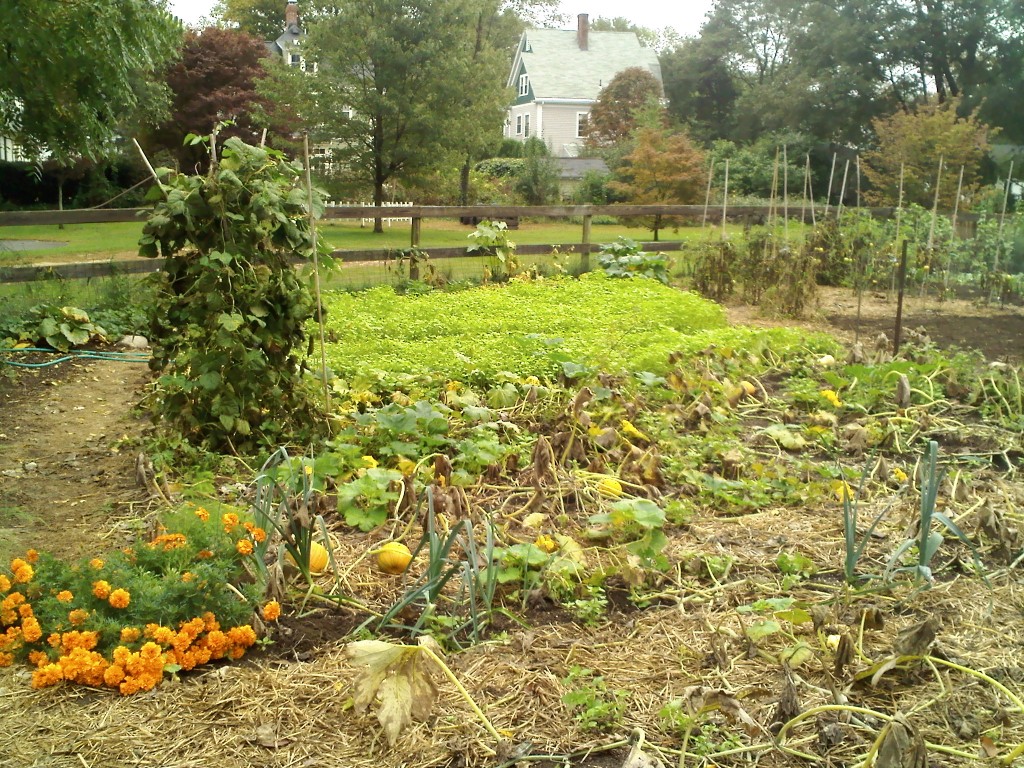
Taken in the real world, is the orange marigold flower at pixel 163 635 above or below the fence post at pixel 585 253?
below

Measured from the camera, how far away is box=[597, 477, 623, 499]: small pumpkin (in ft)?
13.0

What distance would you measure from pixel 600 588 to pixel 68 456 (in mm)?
2925

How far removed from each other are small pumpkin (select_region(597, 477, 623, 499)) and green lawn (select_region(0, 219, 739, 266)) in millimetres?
7460

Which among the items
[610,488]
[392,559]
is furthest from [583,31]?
[392,559]

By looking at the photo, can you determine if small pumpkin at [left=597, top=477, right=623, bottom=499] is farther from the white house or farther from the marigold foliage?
the white house

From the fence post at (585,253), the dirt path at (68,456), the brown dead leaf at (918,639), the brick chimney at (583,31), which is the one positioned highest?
the brick chimney at (583,31)

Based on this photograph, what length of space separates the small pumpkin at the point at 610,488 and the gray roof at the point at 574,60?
42088 mm

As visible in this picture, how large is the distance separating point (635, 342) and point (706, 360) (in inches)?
21.5

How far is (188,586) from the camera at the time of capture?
2691mm

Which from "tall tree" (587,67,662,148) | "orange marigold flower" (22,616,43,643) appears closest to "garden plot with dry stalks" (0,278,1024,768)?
"orange marigold flower" (22,616,43,643)

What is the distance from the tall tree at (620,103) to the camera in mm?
35438

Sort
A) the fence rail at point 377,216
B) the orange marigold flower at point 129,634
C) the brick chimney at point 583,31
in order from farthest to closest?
the brick chimney at point 583,31
the fence rail at point 377,216
the orange marigold flower at point 129,634

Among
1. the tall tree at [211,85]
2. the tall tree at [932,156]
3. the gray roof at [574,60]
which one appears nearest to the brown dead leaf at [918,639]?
the tall tree at [932,156]

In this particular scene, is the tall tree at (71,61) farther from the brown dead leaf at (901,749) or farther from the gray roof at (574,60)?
the gray roof at (574,60)
